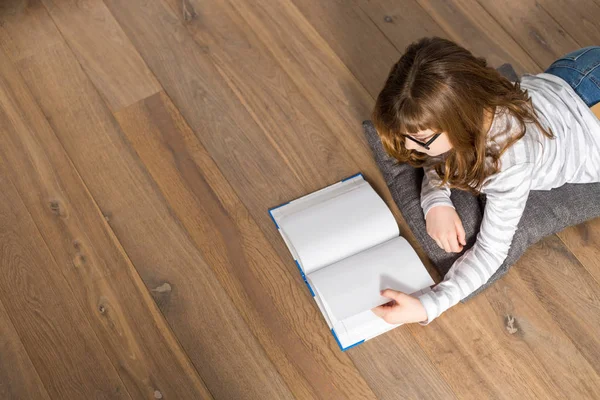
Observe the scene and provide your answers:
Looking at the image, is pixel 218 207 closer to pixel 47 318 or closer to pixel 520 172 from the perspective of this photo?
pixel 47 318

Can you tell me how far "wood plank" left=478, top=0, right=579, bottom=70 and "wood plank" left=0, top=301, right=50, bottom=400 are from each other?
1.37m

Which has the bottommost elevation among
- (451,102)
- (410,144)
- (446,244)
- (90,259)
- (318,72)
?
(90,259)

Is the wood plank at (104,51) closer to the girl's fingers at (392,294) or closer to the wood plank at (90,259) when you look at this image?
the wood plank at (90,259)

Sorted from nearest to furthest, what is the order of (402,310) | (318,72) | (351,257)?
1. (402,310)
2. (351,257)
3. (318,72)

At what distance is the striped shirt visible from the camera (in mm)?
1125

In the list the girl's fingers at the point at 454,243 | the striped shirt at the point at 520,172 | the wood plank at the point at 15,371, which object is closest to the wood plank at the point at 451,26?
the striped shirt at the point at 520,172

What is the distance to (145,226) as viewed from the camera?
1.43 m

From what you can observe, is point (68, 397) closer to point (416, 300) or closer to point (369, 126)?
point (416, 300)

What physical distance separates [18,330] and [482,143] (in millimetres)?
1009

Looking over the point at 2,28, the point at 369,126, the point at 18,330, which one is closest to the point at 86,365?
the point at 18,330

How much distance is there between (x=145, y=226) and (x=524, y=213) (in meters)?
0.82

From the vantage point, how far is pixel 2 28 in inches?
66.3

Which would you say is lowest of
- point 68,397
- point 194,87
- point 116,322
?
point 68,397

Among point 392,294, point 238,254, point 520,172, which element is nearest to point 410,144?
point 520,172
